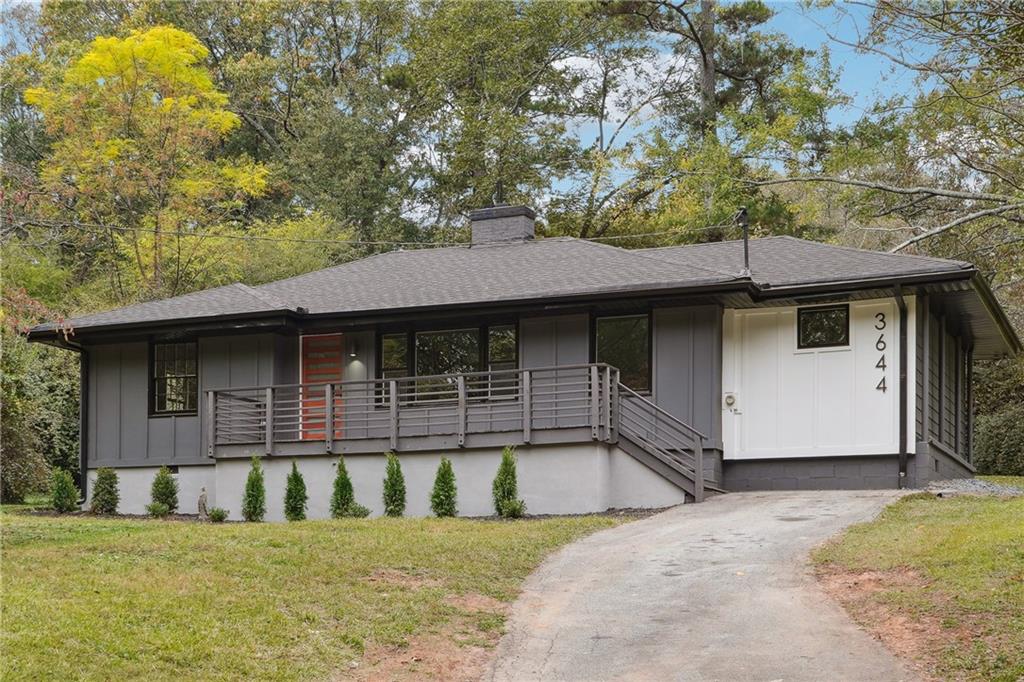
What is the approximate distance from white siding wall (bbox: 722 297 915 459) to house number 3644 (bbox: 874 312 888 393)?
0.7 inches

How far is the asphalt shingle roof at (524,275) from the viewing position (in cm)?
1955

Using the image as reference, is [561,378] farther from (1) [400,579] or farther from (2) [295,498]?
(1) [400,579]

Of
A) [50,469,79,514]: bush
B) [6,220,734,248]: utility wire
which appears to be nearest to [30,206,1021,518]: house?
[50,469,79,514]: bush

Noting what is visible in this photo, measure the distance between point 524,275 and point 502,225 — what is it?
163 inches

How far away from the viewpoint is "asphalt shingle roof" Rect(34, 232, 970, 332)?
19.5m

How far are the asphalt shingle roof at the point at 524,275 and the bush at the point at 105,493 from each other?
103 inches

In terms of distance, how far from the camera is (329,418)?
20.0 metres

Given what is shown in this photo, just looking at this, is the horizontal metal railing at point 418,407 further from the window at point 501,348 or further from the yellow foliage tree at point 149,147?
the yellow foliage tree at point 149,147

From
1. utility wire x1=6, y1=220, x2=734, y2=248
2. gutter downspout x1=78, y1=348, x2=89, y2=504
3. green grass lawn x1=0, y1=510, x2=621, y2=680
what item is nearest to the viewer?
green grass lawn x1=0, y1=510, x2=621, y2=680

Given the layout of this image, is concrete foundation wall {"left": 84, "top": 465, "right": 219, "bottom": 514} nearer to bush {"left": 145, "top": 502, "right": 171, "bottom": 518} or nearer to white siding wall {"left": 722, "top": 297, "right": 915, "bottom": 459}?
bush {"left": 145, "top": 502, "right": 171, "bottom": 518}

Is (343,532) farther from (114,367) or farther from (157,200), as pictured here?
(157,200)

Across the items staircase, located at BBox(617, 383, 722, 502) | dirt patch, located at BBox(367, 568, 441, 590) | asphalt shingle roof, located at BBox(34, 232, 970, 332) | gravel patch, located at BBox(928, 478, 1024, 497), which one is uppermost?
asphalt shingle roof, located at BBox(34, 232, 970, 332)

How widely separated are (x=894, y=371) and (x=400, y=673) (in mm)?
11933

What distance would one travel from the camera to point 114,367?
22.9 meters
